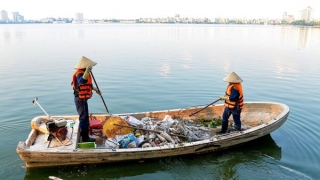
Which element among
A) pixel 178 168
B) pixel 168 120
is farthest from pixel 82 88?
pixel 178 168

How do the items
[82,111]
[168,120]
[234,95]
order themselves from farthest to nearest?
[168,120] → [234,95] → [82,111]

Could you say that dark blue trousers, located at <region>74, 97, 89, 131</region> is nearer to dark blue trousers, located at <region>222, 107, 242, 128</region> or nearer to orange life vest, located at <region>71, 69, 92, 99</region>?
orange life vest, located at <region>71, 69, 92, 99</region>

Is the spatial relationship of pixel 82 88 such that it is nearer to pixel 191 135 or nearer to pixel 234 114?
pixel 191 135

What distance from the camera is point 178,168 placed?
23.7 ft

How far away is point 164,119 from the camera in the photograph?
8.63m

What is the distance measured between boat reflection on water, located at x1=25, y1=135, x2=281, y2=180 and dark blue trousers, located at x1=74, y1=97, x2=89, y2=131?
989mm

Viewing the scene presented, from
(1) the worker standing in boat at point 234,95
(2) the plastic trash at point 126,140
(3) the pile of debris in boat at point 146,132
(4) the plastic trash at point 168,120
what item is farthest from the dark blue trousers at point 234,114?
(2) the plastic trash at point 126,140

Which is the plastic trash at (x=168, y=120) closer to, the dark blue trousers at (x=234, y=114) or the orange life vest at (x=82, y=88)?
the dark blue trousers at (x=234, y=114)

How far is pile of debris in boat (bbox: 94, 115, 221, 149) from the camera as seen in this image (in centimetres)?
734

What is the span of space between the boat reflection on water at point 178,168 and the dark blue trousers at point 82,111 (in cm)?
99

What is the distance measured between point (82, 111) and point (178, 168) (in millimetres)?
2715

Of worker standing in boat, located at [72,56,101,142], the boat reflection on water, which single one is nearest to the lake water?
the boat reflection on water

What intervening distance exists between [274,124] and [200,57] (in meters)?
16.4

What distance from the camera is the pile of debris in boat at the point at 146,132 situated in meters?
7.34
